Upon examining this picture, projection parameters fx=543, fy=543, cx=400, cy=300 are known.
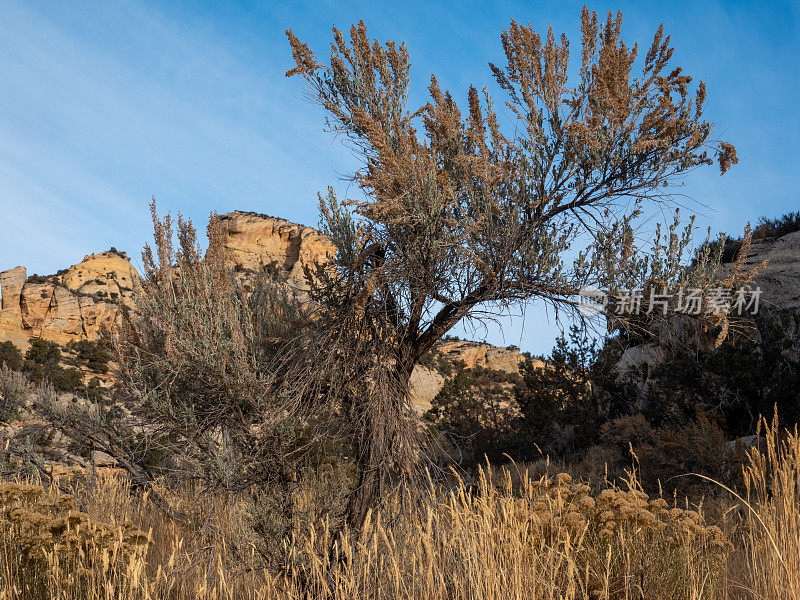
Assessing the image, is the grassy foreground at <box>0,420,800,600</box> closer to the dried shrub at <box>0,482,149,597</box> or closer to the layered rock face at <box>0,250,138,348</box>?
the dried shrub at <box>0,482,149,597</box>

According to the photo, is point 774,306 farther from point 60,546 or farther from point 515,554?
point 60,546

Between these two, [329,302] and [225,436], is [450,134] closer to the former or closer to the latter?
[329,302]

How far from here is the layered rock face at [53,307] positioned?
3494 centimetres

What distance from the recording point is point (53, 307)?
36219 mm

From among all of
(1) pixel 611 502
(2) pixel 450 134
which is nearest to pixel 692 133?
(2) pixel 450 134

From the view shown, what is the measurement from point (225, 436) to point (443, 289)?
2609 mm

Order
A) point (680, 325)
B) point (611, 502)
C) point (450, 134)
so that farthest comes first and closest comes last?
point (680, 325) < point (450, 134) < point (611, 502)

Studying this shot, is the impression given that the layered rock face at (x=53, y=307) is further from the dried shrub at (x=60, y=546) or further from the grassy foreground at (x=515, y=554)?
the grassy foreground at (x=515, y=554)

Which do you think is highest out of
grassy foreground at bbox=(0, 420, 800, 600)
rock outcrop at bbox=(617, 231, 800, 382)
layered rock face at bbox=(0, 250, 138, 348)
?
layered rock face at bbox=(0, 250, 138, 348)

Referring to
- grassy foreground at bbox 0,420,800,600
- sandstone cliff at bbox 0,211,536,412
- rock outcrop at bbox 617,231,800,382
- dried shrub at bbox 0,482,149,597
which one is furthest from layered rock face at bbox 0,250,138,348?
grassy foreground at bbox 0,420,800,600

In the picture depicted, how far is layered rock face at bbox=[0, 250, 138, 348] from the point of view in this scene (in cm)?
3494

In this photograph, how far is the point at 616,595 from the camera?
3.49 metres

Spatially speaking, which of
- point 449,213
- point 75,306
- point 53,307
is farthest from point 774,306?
point 53,307

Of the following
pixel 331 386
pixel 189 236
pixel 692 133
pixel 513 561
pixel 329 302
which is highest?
pixel 692 133
